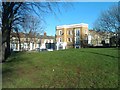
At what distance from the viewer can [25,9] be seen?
1941 cm

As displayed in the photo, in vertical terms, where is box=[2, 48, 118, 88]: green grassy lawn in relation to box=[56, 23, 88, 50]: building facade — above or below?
below

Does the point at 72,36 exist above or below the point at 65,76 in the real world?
above

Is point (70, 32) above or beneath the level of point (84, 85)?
above

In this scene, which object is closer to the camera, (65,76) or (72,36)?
(65,76)

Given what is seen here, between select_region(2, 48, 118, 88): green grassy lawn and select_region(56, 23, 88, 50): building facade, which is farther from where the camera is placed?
select_region(56, 23, 88, 50): building facade

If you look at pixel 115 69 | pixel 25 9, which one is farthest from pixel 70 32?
pixel 115 69

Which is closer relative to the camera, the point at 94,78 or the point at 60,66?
the point at 94,78

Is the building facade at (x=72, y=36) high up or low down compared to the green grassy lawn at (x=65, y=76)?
up

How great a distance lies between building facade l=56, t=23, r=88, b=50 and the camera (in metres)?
98.4

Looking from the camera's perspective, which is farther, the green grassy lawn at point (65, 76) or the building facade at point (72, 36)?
the building facade at point (72, 36)

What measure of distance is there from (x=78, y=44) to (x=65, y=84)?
3506 inches

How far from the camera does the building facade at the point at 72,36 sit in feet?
323

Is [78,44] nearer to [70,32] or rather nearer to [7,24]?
[70,32]

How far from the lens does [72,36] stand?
10325 centimetres
